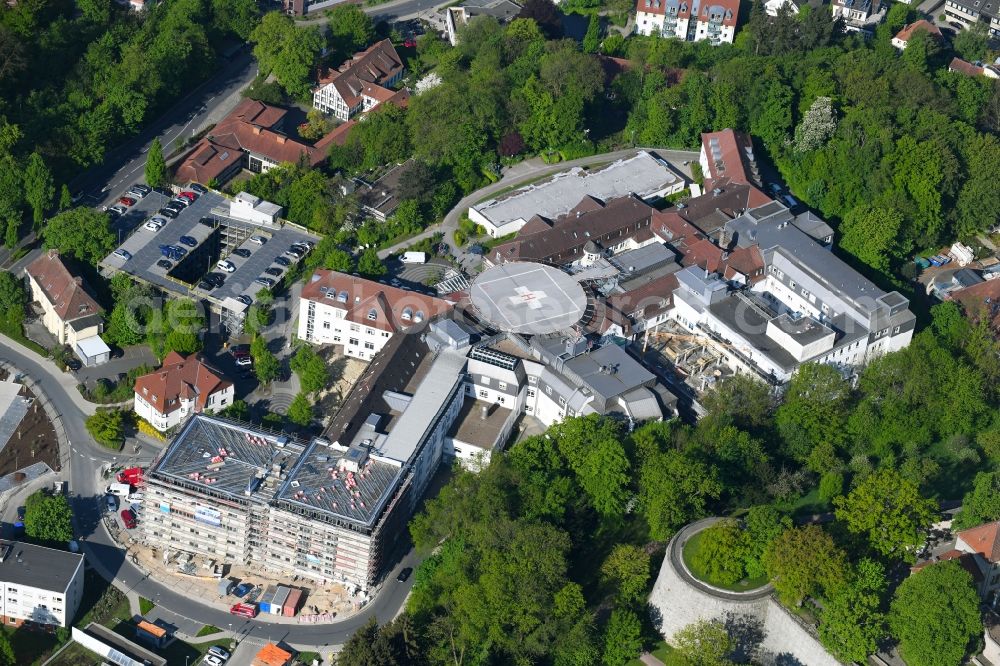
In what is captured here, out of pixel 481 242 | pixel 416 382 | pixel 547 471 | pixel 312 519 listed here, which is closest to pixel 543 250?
pixel 481 242

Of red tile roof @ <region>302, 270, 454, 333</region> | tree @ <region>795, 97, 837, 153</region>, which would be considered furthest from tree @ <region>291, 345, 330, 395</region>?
tree @ <region>795, 97, 837, 153</region>

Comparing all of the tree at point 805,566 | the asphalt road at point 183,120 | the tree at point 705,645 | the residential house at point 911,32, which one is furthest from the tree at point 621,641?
the residential house at point 911,32

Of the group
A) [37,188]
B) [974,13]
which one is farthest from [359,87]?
[974,13]

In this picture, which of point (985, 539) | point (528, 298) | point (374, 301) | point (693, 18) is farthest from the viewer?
point (693, 18)

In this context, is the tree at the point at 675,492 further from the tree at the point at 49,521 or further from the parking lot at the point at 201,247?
the parking lot at the point at 201,247

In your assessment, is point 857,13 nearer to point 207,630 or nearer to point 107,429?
point 107,429
